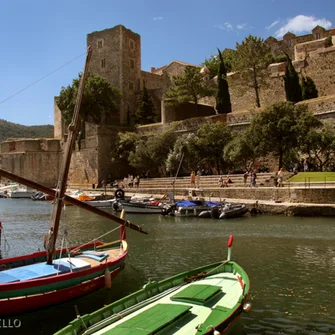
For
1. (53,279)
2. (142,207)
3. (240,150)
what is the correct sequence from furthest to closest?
(240,150)
(142,207)
(53,279)

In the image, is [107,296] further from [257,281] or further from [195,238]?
[195,238]

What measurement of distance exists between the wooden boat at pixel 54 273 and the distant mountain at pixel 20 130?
12702 cm

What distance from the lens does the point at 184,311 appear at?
7.58m

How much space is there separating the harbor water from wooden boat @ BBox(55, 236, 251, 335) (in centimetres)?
75

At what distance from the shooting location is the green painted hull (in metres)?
7.01

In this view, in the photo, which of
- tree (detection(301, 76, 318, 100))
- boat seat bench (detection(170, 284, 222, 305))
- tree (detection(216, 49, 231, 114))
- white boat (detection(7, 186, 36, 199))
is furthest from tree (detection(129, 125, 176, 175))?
boat seat bench (detection(170, 284, 222, 305))

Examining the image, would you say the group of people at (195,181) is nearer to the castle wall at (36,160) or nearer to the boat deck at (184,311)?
the boat deck at (184,311)

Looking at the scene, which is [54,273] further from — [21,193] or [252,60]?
[21,193]

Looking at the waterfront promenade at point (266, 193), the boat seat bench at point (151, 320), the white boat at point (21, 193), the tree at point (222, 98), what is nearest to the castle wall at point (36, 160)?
the white boat at point (21, 193)

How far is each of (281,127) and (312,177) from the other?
4.58 m

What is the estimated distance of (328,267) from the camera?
13.3 metres

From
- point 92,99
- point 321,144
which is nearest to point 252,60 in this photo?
point 321,144

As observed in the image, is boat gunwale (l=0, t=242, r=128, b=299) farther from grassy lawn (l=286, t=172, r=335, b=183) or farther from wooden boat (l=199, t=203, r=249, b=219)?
grassy lawn (l=286, t=172, r=335, b=183)

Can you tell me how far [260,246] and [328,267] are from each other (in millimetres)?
3824
